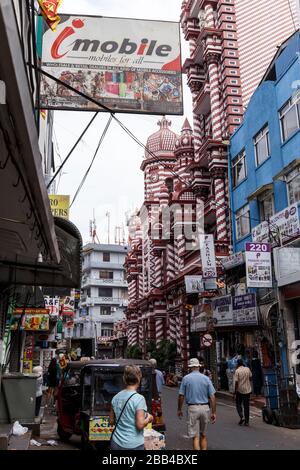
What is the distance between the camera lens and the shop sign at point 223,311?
2291 cm

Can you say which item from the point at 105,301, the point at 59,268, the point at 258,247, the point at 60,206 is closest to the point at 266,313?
the point at 258,247

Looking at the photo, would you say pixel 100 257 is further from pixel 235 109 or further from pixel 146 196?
pixel 235 109

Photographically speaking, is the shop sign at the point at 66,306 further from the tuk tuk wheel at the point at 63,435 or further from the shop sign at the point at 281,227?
the tuk tuk wheel at the point at 63,435

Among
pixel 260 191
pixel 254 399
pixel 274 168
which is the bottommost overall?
pixel 254 399

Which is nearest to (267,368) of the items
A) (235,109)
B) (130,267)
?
(235,109)

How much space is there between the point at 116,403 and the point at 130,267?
55.6m

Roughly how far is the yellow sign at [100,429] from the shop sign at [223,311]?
14568 mm

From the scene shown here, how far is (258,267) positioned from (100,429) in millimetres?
11714

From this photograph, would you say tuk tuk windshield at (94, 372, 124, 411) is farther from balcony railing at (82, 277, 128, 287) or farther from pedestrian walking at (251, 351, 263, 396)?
balcony railing at (82, 277, 128, 287)

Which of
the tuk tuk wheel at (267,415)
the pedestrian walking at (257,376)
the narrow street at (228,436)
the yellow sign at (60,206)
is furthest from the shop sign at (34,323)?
the tuk tuk wheel at (267,415)

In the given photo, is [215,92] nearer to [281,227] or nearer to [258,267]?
[281,227]

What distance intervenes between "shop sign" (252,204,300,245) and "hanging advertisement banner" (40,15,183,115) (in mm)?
10552

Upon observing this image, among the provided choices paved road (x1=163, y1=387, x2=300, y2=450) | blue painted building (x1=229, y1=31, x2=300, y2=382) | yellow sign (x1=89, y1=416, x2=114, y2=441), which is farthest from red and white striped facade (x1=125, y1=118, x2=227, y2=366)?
yellow sign (x1=89, y1=416, x2=114, y2=441)

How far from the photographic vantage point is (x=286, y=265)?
60.8ft
